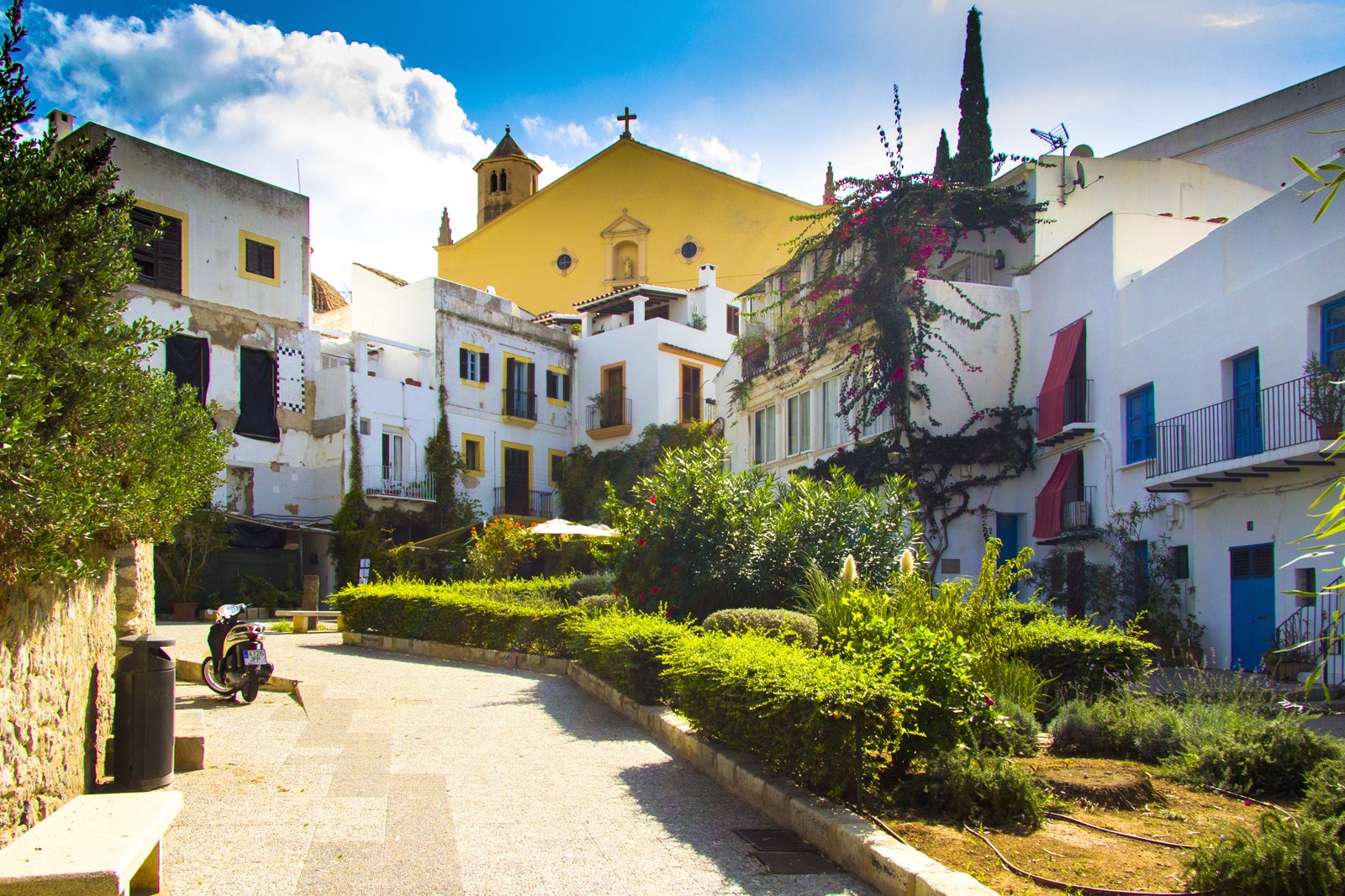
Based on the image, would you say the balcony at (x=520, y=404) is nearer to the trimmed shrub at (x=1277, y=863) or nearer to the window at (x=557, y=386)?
the window at (x=557, y=386)

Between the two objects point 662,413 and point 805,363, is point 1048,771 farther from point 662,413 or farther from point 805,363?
point 662,413

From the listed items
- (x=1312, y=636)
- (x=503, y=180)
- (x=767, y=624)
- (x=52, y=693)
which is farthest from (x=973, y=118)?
(x=503, y=180)

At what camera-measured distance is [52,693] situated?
236 inches

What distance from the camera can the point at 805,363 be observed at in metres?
27.9

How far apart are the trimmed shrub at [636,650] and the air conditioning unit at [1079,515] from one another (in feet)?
39.3

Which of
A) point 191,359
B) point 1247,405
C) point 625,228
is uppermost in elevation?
point 625,228

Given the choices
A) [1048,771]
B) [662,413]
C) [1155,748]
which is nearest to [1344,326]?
[1155,748]

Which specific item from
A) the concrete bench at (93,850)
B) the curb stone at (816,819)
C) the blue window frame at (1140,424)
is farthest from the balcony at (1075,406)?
the concrete bench at (93,850)

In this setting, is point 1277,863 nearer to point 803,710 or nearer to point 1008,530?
point 803,710

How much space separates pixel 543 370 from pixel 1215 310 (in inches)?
1136

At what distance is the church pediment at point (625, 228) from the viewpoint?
50.2 metres

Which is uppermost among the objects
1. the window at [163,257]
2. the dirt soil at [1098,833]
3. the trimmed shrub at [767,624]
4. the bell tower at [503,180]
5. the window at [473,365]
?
the bell tower at [503,180]

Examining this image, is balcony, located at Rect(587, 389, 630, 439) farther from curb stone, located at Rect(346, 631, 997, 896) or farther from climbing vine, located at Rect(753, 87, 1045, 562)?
curb stone, located at Rect(346, 631, 997, 896)

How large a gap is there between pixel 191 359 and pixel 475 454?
435 inches
